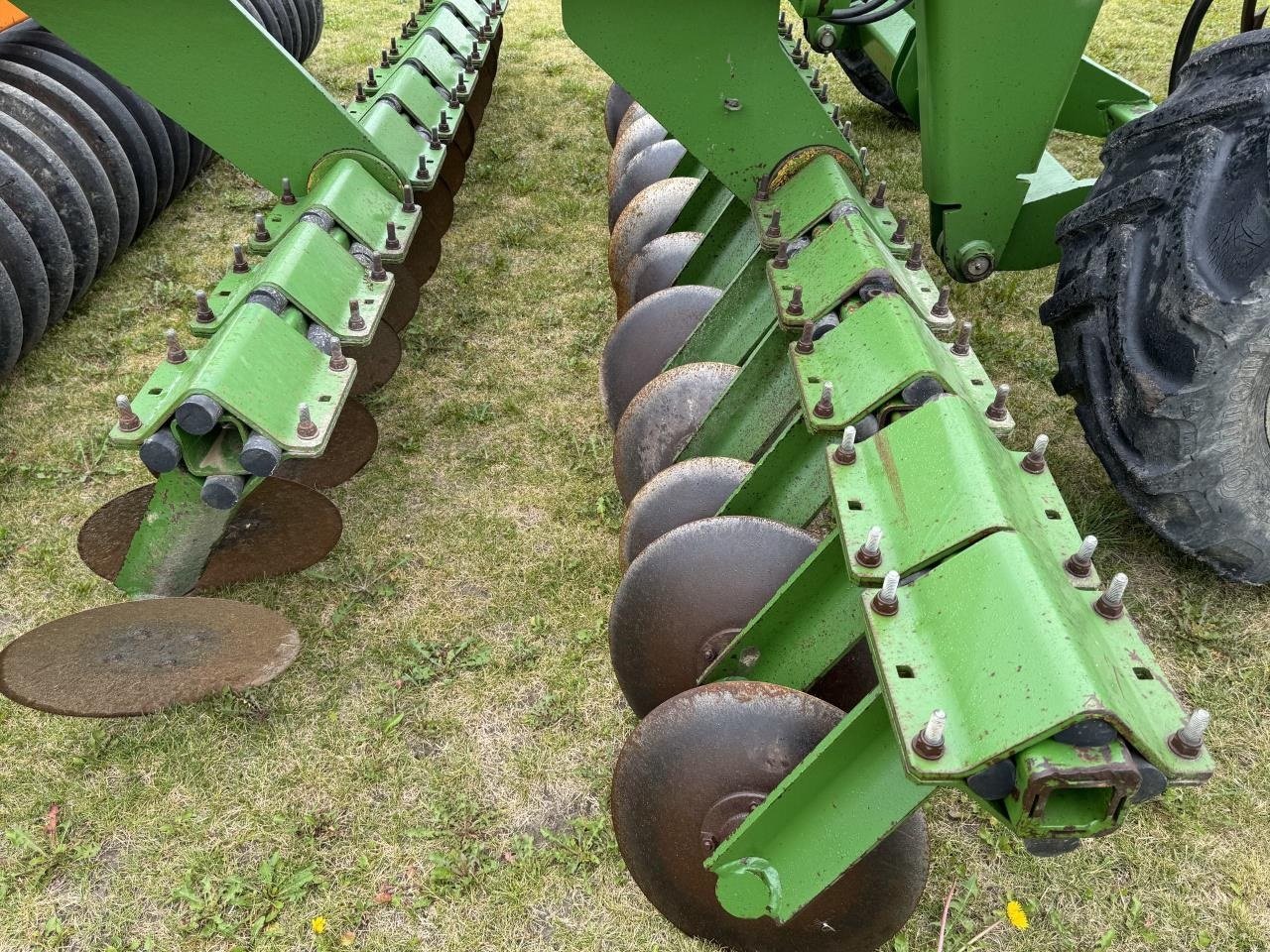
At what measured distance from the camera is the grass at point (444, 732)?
206cm

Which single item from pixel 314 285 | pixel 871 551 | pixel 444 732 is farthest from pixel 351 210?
pixel 871 551

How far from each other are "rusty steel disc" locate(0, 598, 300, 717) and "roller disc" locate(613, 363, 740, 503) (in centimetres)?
101

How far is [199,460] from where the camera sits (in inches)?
83.1

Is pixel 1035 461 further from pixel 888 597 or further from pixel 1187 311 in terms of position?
pixel 1187 311

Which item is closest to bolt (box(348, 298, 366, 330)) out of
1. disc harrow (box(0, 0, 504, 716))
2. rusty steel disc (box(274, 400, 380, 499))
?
disc harrow (box(0, 0, 504, 716))

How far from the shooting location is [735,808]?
1768mm

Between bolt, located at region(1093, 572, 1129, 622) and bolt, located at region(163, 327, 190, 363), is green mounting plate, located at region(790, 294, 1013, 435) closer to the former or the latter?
bolt, located at region(1093, 572, 1129, 622)

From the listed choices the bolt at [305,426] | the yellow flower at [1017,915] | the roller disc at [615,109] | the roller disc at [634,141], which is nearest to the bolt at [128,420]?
the bolt at [305,426]

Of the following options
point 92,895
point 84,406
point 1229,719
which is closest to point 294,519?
point 92,895

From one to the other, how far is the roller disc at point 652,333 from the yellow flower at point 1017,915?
1669 mm

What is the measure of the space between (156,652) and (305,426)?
0.66 meters

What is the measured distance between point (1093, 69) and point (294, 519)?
3.33 m

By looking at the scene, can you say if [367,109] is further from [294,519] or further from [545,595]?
[545,595]

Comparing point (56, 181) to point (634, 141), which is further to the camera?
point (634, 141)
